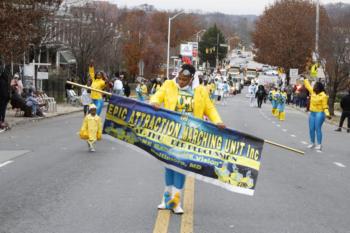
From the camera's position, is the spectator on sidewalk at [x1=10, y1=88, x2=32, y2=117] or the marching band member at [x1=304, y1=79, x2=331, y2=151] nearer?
the marching band member at [x1=304, y1=79, x2=331, y2=151]

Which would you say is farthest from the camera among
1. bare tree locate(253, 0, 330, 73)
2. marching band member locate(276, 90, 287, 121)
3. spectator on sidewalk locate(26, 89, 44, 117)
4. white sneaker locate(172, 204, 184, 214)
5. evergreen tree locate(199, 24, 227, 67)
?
evergreen tree locate(199, 24, 227, 67)

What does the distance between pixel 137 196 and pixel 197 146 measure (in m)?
1.61

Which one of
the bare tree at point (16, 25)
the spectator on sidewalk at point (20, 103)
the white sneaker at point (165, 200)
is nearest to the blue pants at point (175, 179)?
the white sneaker at point (165, 200)

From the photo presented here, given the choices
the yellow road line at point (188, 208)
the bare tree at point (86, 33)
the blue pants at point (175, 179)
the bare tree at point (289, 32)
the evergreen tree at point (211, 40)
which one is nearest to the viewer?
the yellow road line at point (188, 208)

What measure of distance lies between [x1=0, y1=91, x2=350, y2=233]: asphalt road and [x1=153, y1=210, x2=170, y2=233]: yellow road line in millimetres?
49

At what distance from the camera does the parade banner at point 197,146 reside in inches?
334

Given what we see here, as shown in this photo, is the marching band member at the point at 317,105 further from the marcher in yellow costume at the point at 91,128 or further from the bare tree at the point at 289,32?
the bare tree at the point at 289,32

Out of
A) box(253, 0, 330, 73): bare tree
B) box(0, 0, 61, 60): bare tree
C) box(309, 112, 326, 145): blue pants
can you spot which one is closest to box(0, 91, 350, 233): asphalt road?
box(309, 112, 326, 145): blue pants

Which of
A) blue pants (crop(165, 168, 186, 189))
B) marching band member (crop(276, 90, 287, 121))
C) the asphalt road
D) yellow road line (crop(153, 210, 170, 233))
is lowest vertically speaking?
marching band member (crop(276, 90, 287, 121))

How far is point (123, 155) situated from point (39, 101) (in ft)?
52.4

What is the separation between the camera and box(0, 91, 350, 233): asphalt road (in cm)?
A: 789

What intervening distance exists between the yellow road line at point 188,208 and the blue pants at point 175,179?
36 centimetres

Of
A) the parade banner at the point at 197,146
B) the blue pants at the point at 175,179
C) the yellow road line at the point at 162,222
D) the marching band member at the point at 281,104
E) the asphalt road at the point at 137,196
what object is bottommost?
the marching band member at the point at 281,104

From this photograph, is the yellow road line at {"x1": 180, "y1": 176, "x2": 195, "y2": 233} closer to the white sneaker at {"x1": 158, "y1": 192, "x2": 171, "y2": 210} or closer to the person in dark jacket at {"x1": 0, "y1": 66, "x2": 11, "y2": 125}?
the white sneaker at {"x1": 158, "y1": 192, "x2": 171, "y2": 210}
